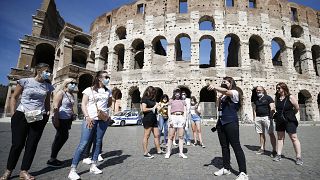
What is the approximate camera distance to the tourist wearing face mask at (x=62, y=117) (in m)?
3.67

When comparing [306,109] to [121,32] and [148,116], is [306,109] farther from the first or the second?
[121,32]

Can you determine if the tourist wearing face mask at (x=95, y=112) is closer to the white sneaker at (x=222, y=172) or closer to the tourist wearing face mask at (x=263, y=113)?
the white sneaker at (x=222, y=172)

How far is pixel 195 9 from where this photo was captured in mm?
19000

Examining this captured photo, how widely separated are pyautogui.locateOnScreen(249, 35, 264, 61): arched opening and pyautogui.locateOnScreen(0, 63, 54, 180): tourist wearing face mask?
1988 cm

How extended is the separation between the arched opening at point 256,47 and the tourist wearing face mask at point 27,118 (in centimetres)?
1988

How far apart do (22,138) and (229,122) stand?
3.25m

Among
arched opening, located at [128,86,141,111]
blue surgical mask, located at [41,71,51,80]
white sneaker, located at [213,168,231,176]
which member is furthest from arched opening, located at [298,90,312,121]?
blue surgical mask, located at [41,71,51,80]

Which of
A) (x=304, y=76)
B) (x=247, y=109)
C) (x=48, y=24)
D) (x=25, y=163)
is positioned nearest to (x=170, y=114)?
(x=25, y=163)

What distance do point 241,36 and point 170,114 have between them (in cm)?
1649

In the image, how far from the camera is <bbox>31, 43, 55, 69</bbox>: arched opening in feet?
86.3

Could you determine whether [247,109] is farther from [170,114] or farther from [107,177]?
[107,177]

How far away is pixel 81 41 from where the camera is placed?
2586 cm

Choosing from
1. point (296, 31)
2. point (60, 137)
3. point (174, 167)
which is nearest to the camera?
point (174, 167)

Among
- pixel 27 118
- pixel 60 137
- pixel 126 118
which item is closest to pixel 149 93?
pixel 60 137
